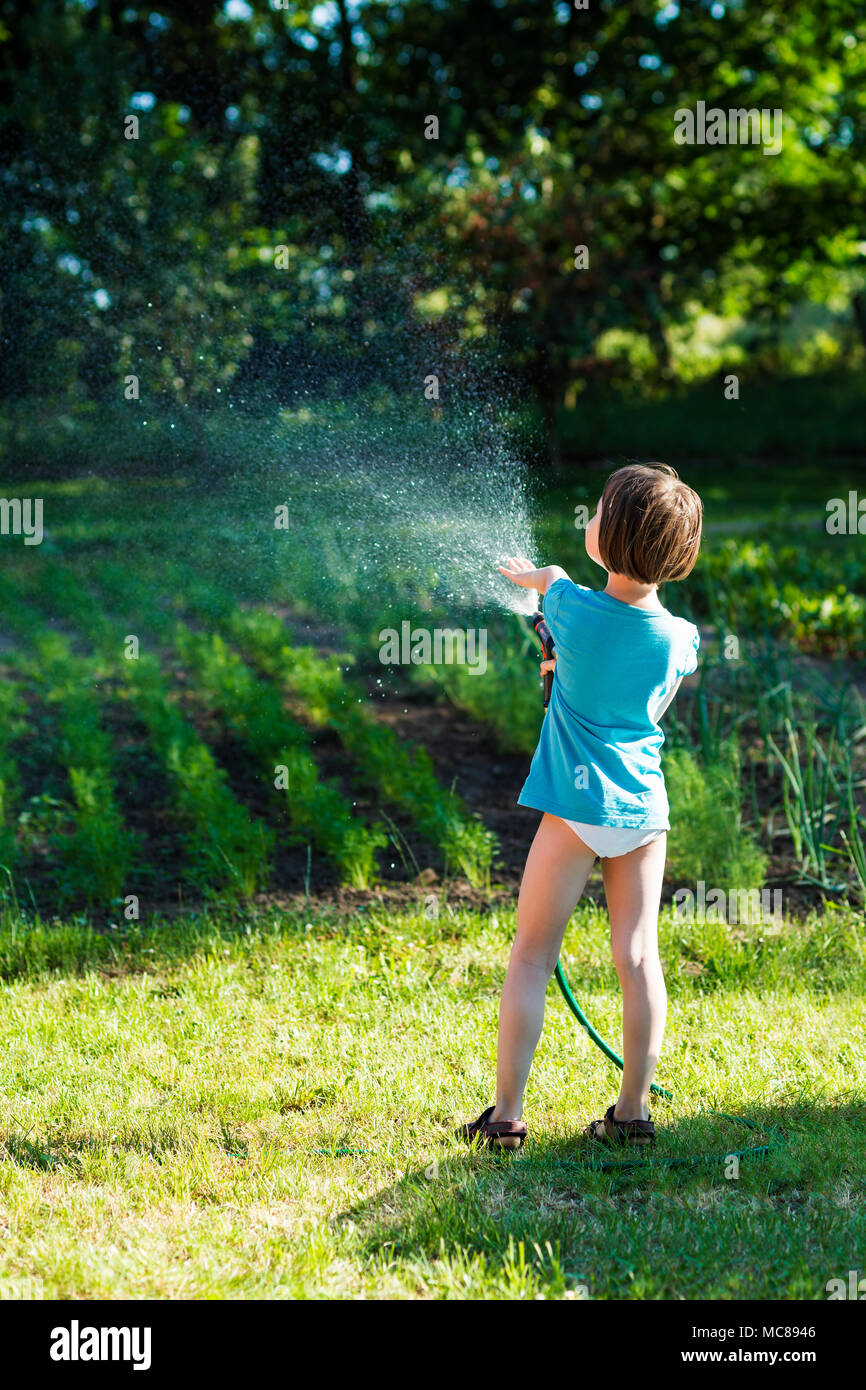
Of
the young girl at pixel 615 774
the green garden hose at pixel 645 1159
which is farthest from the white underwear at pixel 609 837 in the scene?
the green garden hose at pixel 645 1159

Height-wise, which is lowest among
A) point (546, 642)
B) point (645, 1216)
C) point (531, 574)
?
point (645, 1216)

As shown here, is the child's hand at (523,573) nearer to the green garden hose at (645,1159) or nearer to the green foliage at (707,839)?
the green garden hose at (645,1159)

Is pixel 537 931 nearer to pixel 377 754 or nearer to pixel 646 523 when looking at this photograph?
pixel 646 523

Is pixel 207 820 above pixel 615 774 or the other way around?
the other way around

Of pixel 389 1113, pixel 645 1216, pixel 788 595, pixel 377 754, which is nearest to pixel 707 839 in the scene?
pixel 377 754

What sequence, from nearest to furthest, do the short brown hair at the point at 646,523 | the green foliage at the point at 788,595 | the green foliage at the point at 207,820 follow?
the short brown hair at the point at 646,523 → the green foliage at the point at 207,820 → the green foliage at the point at 788,595

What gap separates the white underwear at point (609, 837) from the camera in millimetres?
2514

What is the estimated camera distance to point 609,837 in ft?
8.28

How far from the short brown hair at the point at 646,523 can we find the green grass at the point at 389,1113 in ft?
4.34

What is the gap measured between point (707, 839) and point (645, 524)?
2.05m

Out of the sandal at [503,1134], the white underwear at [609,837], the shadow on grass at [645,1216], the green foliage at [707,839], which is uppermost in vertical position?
the white underwear at [609,837]

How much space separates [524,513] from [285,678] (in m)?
2.50

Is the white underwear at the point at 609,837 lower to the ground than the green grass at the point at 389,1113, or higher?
higher

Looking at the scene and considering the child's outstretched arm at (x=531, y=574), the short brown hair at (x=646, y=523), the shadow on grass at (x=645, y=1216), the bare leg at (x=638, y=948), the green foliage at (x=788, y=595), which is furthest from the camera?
the green foliage at (x=788, y=595)
